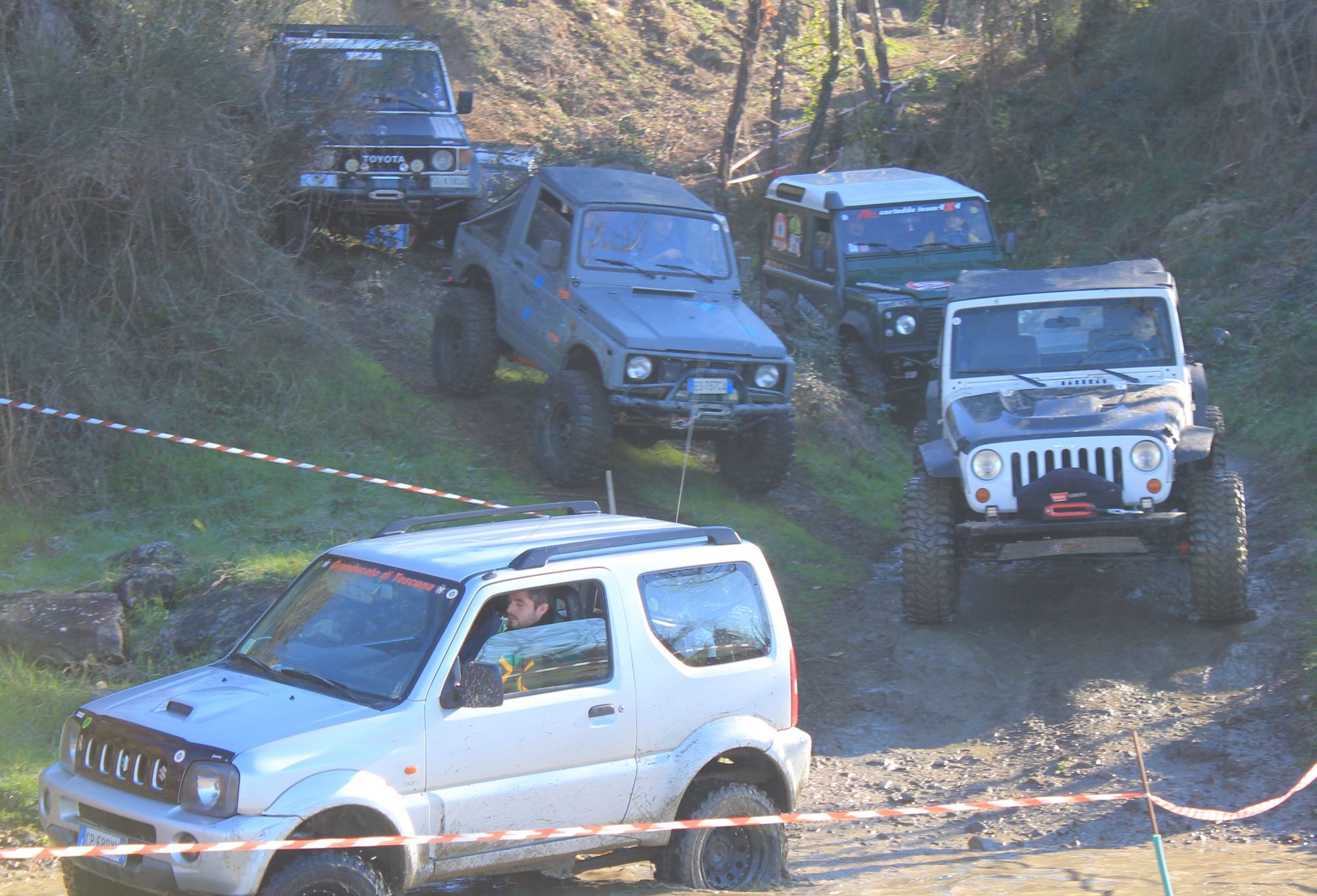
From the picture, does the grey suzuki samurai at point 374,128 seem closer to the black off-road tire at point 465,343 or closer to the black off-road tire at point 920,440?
the black off-road tire at point 465,343

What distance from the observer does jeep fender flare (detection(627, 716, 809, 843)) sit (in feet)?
16.4

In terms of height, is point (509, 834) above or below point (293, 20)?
below

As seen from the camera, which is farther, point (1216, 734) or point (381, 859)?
point (1216, 734)

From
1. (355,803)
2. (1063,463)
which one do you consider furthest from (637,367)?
(355,803)

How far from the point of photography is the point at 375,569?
16.4 ft

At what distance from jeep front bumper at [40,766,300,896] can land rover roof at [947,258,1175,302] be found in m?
6.58

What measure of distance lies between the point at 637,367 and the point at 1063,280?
9.83ft

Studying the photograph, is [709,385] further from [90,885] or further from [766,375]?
[90,885]

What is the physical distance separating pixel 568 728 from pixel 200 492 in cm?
522

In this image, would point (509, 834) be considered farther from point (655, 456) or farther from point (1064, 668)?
point (655, 456)

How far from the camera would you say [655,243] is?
10.5 meters

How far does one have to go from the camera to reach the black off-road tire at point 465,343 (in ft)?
35.9

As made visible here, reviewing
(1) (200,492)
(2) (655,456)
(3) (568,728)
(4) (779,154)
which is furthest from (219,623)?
(4) (779,154)

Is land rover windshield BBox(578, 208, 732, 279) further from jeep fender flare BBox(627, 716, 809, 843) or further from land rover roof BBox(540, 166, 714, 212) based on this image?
jeep fender flare BBox(627, 716, 809, 843)
